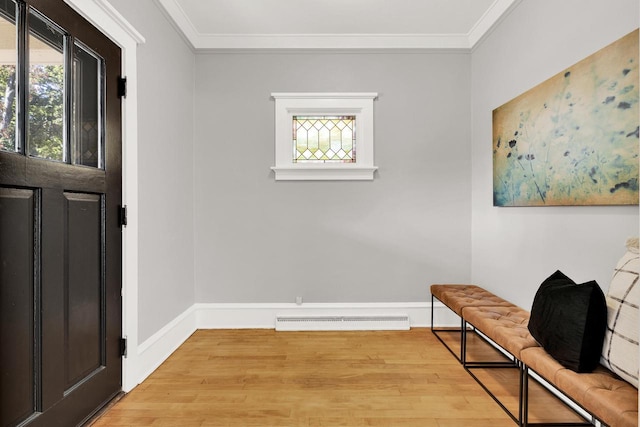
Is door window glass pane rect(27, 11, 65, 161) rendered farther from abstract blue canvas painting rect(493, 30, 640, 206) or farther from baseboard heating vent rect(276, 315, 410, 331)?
abstract blue canvas painting rect(493, 30, 640, 206)

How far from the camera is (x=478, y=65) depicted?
10.6ft

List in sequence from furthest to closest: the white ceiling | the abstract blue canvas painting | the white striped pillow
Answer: the white ceiling → the abstract blue canvas painting → the white striped pillow

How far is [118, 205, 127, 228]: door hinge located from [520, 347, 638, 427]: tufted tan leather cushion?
237 centimetres

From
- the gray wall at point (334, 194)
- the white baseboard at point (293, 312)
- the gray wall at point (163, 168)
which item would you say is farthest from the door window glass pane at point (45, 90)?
the white baseboard at point (293, 312)

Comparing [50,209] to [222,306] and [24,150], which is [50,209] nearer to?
[24,150]

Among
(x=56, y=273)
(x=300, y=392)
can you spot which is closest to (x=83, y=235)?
(x=56, y=273)

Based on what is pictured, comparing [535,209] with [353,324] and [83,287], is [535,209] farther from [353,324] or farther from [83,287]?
[83,287]

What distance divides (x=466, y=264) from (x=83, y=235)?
3114 millimetres

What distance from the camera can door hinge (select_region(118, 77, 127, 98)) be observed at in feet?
7.08

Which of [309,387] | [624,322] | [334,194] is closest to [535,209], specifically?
[624,322]

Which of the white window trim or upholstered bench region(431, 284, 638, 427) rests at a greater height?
the white window trim

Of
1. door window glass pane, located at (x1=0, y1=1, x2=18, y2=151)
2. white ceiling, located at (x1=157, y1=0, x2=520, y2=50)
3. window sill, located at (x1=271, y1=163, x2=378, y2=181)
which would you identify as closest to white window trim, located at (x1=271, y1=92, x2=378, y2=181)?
window sill, located at (x1=271, y1=163, x2=378, y2=181)

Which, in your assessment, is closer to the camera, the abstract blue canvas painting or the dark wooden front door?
the dark wooden front door

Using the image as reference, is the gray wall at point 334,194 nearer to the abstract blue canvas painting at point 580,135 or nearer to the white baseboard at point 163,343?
the white baseboard at point 163,343
